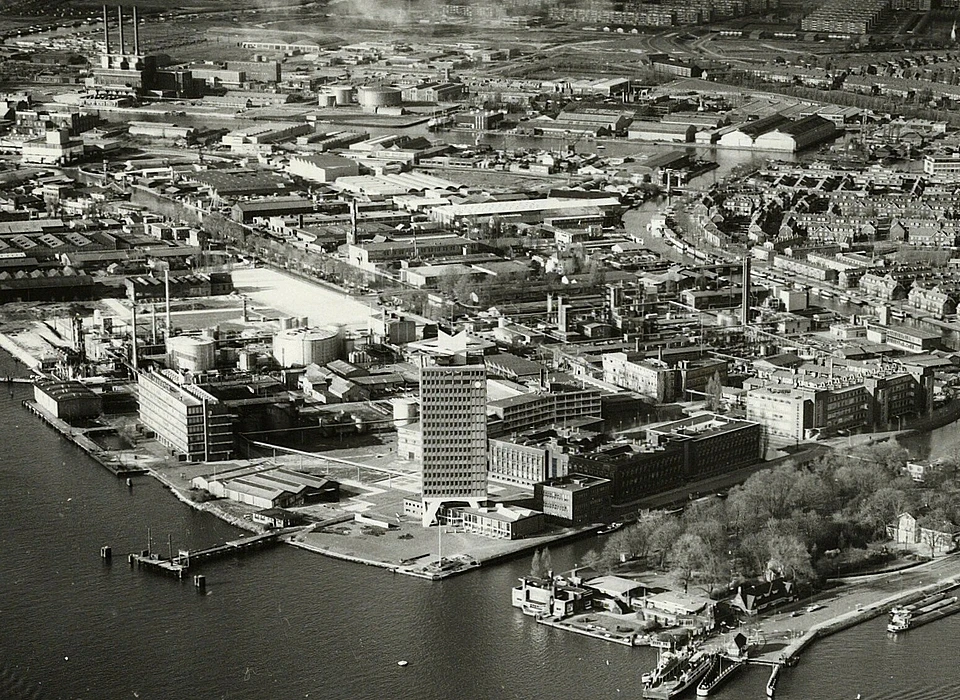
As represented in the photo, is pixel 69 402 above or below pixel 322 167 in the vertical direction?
below

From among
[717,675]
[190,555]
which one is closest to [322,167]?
[190,555]

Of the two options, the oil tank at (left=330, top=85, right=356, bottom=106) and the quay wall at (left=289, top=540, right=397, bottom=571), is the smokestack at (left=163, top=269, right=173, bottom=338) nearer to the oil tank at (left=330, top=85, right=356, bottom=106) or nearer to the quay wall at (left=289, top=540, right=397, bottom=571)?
the quay wall at (left=289, top=540, right=397, bottom=571)

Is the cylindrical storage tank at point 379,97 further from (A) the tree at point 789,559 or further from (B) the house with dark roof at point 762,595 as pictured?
(B) the house with dark roof at point 762,595

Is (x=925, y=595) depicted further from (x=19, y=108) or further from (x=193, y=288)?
(x=19, y=108)

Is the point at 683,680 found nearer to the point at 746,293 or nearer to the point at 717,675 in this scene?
the point at 717,675

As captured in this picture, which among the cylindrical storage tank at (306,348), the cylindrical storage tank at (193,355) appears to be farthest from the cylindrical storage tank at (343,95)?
the cylindrical storage tank at (193,355)

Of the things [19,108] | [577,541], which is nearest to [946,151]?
[19,108]

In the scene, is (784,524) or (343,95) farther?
(343,95)

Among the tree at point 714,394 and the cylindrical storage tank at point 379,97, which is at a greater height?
the cylindrical storage tank at point 379,97
